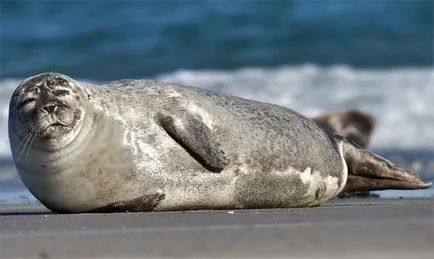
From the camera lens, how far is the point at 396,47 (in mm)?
19719

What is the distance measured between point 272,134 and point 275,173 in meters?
0.24

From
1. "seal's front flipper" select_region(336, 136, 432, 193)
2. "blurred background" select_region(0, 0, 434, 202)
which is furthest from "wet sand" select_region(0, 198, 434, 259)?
"blurred background" select_region(0, 0, 434, 202)

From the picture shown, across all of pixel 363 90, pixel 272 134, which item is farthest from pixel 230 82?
pixel 272 134

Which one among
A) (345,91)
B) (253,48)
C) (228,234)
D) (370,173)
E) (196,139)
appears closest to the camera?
(228,234)

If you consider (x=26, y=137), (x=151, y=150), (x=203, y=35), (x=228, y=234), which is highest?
(x=203, y=35)

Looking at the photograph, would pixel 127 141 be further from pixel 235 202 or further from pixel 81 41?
pixel 81 41

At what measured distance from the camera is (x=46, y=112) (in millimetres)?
5824

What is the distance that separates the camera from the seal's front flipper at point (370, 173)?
7258mm

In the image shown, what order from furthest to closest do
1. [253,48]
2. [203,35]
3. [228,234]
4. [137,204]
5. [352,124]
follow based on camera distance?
1. [203,35]
2. [253,48]
3. [352,124]
4. [137,204]
5. [228,234]

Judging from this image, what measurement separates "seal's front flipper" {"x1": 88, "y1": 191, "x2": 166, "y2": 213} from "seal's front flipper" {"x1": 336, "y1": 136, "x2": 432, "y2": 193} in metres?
1.57

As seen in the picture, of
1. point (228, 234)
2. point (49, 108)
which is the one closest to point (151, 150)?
point (49, 108)

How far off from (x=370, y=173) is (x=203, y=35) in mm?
13187

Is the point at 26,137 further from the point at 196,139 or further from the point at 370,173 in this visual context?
the point at 370,173

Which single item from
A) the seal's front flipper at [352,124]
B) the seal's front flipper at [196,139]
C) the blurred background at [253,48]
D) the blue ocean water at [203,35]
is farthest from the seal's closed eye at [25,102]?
the blue ocean water at [203,35]
